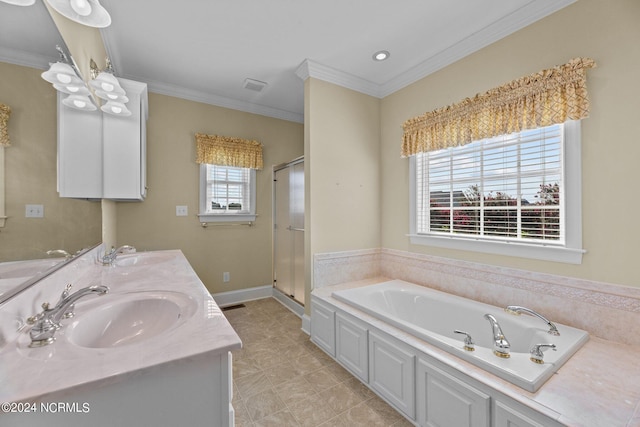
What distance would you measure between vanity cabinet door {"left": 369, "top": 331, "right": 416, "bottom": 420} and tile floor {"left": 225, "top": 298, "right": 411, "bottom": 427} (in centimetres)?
9

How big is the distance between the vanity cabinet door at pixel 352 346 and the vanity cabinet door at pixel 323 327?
67mm

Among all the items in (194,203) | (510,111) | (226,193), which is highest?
(510,111)

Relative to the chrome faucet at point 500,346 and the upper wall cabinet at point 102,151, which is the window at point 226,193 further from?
the chrome faucet at point 500,346

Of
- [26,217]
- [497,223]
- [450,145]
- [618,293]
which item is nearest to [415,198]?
[450,145]

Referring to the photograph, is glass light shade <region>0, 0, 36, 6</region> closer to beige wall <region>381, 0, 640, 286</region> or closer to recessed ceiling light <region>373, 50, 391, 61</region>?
recessed ceiling light <region>373, 50, 391, 61</region>

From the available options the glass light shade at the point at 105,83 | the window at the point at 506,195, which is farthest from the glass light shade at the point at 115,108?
the window at the point at 506,195

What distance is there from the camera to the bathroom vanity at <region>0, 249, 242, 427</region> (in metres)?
0.62

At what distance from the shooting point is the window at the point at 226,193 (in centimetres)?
332

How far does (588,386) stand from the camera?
1184 mm

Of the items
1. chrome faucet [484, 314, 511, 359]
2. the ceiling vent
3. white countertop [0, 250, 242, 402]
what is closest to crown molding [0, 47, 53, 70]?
white countertop [0, 250, 242, 402]

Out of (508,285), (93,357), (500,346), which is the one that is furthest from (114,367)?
(508,285)

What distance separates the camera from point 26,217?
93 centimetres

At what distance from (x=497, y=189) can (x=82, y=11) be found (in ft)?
9.11

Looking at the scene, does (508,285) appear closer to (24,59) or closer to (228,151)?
(24,59)
